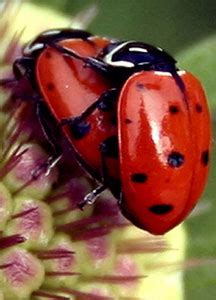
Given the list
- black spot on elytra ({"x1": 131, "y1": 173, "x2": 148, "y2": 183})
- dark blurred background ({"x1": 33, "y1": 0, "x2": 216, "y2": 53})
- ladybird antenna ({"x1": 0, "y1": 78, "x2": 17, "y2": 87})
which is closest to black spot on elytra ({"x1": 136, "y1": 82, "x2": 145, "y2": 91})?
black spot on elytra ({"x1": 131, "y1": 173, "x2": 148, "y2": 183})

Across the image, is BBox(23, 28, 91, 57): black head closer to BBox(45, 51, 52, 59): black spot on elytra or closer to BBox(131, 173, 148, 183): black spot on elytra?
BBox(45, 51, 52, 59): black spot on elytra

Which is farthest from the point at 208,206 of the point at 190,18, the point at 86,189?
the point at 190,18

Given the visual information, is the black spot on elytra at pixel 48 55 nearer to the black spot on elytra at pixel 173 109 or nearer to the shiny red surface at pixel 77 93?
the shiny red surface at pixel 77 93

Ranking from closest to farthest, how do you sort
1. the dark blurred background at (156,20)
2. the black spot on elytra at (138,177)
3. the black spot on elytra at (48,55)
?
1. the black spot on elytra at (138,177)
2. the black spot on elytra at (48,55)
3. the dark blurred background at (156,20)

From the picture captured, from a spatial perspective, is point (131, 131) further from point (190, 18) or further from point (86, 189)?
point (190, 18)

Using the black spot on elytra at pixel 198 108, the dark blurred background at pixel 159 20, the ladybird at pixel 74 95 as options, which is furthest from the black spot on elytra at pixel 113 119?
the dark blurred background at pixel 159 20
